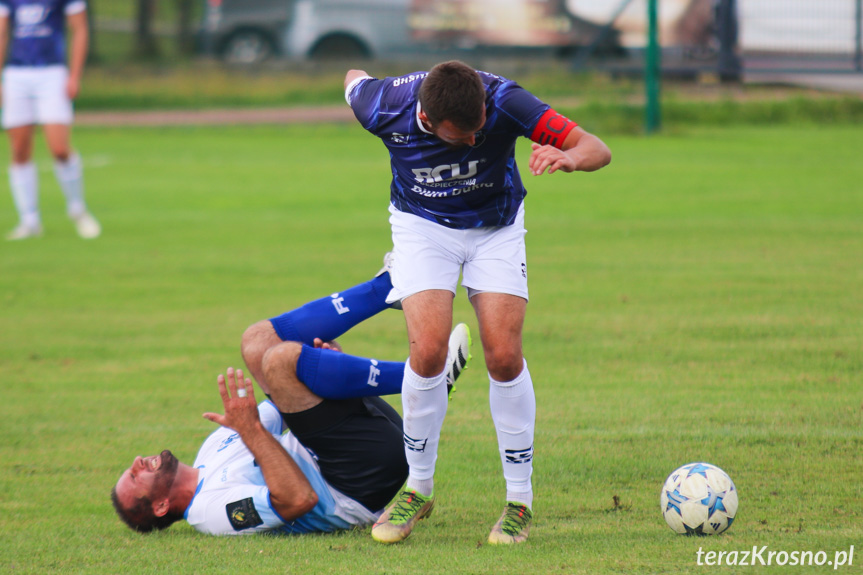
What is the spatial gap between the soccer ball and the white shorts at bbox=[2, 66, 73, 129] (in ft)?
28.6

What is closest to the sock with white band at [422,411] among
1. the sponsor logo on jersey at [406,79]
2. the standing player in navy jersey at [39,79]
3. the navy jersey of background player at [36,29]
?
the sponsor logo on jersey at [406,79]

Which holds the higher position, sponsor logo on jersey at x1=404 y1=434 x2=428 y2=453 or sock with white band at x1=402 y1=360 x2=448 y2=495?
sock with white band at x1=402 y1=360 x2=448 y2=495

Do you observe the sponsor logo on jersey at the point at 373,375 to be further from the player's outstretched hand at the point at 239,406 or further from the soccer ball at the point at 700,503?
the soccer ball at the point at 700,503

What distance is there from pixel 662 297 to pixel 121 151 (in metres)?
13.3

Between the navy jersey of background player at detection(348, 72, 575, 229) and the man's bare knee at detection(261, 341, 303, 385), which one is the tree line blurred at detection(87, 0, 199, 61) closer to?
the navy jersey of background player at detection(348, 72, 575, 229)

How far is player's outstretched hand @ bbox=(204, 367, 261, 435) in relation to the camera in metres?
4.12

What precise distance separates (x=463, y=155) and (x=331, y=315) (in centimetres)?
101

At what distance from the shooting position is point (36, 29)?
431 inches

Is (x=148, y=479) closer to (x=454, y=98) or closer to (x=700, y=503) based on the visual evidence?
(x=454, y=98)

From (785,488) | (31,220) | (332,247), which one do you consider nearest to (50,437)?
(785,488)

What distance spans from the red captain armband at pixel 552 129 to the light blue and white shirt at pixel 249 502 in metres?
1.60

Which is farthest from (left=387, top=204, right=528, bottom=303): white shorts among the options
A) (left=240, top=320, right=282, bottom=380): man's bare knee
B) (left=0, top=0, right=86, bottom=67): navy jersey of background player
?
(left=0, top=0, right=86, bottom=67): navy jersey of background player

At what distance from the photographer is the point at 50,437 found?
5.55m

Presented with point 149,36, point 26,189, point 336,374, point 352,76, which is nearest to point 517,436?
point 336,374
